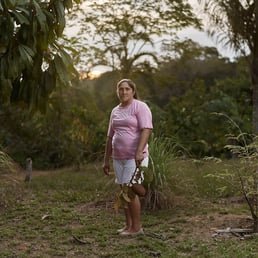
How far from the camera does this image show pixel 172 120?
14938mm

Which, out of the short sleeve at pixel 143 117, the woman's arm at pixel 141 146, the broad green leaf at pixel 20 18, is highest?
the broad green leaf at pixel 20 18

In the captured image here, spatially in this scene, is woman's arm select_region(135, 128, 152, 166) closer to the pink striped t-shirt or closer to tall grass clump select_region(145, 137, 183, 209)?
the pink striped t-shirt

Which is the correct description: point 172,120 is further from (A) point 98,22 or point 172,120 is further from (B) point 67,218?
(B) point 67,218

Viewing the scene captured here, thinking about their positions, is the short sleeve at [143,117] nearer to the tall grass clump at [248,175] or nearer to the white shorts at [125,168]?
the white shorts at [125,168]

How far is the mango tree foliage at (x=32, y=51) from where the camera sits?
10.9 ft

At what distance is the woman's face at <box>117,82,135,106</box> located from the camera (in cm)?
552

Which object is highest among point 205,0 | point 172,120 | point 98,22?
point 98,22

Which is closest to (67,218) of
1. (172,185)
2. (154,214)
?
(154,214)

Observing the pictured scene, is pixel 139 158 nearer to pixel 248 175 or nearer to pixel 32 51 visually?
pixel 248 175

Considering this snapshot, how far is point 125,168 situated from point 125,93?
781 mm

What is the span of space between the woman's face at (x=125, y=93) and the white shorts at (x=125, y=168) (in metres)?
0.61

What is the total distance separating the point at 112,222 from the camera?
6461 millimetres

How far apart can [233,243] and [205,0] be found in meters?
4.76

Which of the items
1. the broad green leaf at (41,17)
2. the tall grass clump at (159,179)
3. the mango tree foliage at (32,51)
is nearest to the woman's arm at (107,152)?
the tall grass clump at (159,179)
